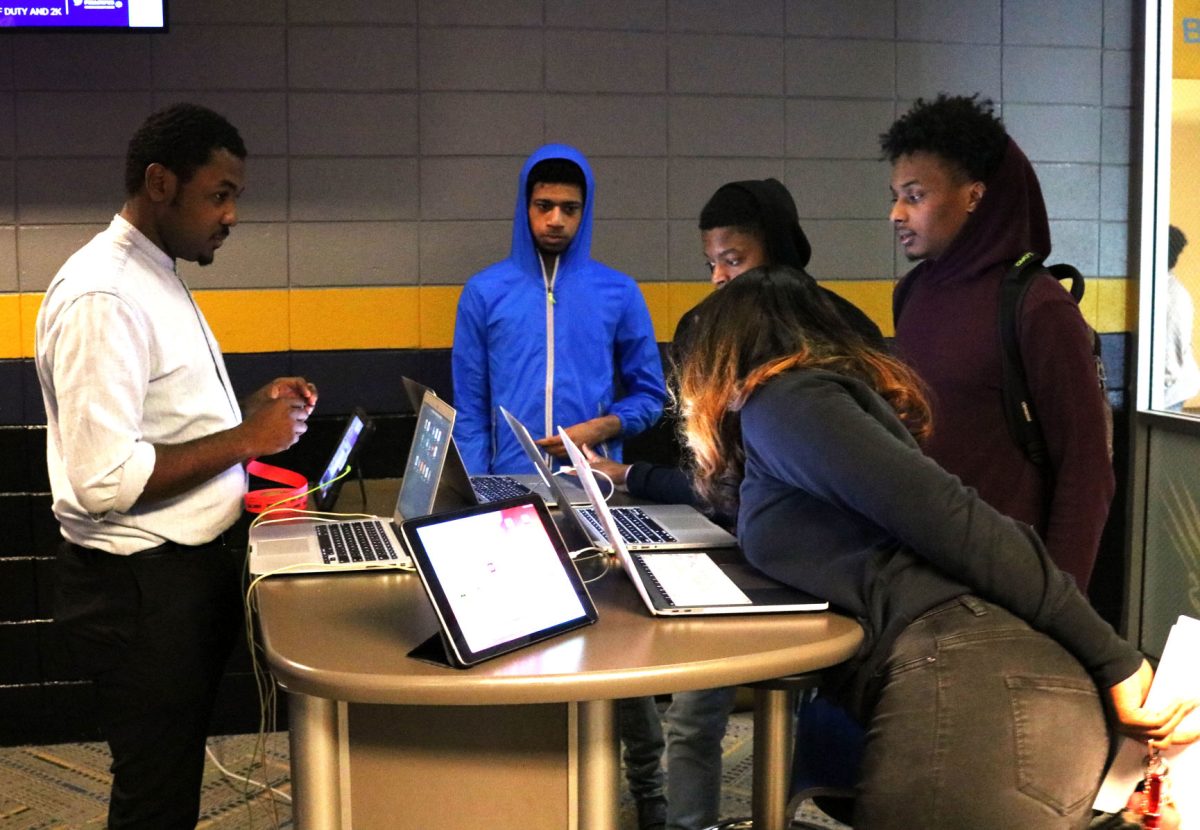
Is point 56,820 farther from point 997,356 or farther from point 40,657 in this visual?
point 997,356

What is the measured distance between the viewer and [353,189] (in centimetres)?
368

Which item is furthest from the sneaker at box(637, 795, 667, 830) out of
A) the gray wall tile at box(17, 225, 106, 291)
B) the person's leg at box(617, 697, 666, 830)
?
the gray wall tile at box(17, 225, 106, 291)

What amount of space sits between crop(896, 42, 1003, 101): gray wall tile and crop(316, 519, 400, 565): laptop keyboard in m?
2.52

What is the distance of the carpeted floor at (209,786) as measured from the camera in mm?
3094

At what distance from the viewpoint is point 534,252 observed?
3354mm

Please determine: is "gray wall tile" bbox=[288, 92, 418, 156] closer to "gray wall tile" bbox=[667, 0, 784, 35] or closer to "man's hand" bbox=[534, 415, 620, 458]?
"gray wall tile" bbox=[667, 0, 784, 35]

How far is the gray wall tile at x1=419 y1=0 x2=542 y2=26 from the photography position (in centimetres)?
366

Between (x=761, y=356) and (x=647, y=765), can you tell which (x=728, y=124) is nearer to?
(x=647, y=765)

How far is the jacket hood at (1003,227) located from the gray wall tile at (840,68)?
1618 mm

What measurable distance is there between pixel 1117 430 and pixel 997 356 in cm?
226

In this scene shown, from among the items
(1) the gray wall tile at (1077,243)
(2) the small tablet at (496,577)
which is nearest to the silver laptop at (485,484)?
(2) the small tablet at (496,577)

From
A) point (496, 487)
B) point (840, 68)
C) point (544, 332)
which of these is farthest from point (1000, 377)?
point (840, 68)

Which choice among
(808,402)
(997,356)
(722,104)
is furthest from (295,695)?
(722,104)

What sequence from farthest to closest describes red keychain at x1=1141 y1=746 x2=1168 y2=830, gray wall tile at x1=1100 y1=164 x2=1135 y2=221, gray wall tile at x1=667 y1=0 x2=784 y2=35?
gray wall tile at x1=1100 y1=164 x2=1135 y2=221 → gray wall tile at x1=667 y1=0 x2=784 y2=35 → red keychain at x1=1141 y1=746 x2=1168 y2=830
